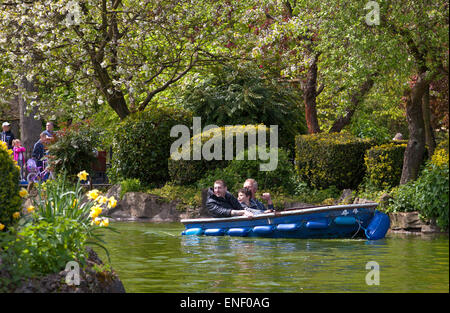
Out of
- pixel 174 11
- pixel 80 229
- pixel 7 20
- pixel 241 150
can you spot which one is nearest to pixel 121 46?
pixel 174 11

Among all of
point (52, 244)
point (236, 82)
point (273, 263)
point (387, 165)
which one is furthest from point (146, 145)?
point (52, 244)

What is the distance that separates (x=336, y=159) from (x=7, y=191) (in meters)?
13.4

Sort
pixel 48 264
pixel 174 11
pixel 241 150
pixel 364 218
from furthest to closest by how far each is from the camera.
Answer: pixel 174 11
pixel 241 150
pixel 364 218
pixel 48 264

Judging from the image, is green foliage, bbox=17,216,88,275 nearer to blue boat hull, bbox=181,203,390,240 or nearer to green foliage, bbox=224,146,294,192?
blue boat hull, bbox=181,203,390,240

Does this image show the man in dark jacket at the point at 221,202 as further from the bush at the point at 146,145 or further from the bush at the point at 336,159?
the bush at the point at 146,145

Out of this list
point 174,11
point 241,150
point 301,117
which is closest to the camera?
point 241,150

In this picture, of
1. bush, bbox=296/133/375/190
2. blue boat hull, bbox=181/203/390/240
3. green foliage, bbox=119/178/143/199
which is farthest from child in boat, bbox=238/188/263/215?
green foliage, bbox=119/178/143/199

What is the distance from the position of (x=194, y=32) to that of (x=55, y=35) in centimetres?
445

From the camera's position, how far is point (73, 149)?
21859 mm

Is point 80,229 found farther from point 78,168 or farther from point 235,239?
point 78,168

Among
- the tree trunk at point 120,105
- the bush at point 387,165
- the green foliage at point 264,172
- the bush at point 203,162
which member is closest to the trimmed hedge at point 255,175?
the green foliage at point 264,172

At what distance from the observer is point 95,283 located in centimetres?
691

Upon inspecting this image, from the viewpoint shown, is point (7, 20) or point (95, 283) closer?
point (95, 283)

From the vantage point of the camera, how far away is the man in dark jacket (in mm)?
15484
